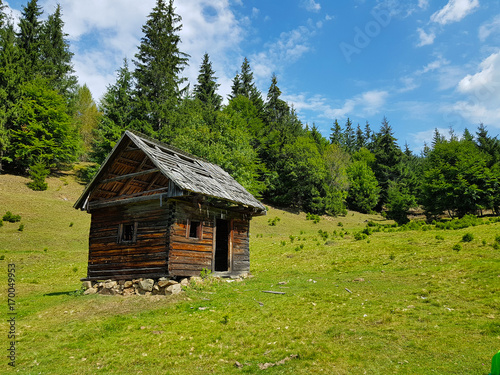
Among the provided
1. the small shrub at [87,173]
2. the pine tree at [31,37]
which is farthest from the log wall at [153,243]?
the pine tree at [31,37]

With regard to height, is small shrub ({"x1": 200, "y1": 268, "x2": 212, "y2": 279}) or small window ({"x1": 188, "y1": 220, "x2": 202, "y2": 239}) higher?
small window ({"x1": 188, "y1": 220, "x2": 202, "y2": 239})

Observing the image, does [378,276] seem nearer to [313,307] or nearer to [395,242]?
[313,307]

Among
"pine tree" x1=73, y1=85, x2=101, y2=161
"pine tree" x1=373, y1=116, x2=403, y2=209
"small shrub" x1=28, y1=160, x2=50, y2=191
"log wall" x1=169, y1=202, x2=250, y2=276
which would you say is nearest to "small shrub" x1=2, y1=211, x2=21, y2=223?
"small shrub" x1=28, y1=160, x2=50, y2=191

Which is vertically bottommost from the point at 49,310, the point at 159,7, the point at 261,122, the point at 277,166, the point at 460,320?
the point at 49,310

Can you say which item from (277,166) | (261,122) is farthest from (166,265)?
(261,122)

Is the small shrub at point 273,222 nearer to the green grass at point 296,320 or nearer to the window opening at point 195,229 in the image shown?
the green grass at point 296,320

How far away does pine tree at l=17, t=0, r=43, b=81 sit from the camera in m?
50.5

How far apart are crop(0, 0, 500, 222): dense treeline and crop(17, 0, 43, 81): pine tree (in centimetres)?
16

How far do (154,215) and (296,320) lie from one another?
8655 mm

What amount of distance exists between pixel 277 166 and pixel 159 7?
36.1 metres

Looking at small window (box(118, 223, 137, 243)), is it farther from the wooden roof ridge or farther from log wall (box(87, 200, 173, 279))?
the wooden roof ridge

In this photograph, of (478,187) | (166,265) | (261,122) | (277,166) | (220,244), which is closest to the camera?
(166,265)

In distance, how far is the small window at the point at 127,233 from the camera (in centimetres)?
1589

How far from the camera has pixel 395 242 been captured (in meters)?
23.8
